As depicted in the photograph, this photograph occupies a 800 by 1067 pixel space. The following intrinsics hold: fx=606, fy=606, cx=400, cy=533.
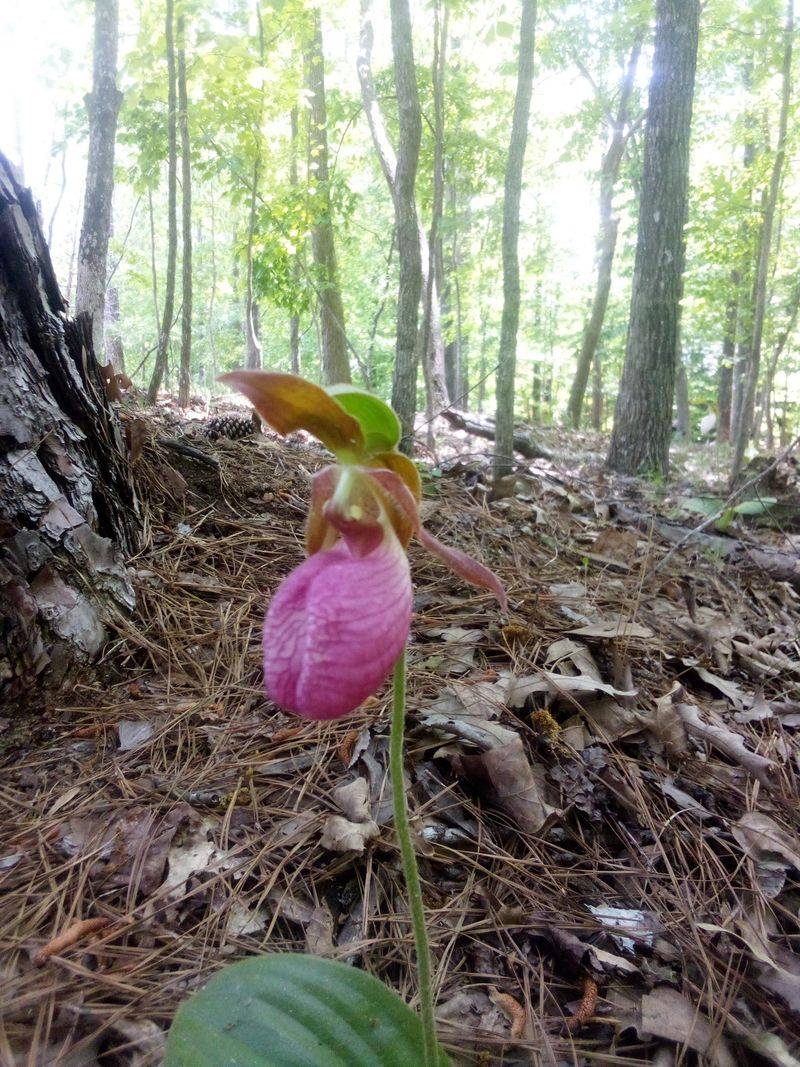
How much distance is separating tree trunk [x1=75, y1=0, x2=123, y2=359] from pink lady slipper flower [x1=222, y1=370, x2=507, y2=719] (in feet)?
16.0

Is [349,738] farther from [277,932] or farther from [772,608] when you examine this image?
[772,608]

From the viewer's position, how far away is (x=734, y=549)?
3.19 meters

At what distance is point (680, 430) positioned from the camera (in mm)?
14172

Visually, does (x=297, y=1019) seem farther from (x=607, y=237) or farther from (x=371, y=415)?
(x=607, y=237)

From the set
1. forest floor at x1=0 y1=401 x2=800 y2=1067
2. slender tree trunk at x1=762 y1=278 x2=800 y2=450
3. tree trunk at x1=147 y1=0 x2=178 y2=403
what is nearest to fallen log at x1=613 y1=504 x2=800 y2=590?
forest floor at x1=0 y1=401 x2=800 y2=1067

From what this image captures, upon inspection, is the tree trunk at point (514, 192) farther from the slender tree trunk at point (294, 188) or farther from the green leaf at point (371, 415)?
the slender tree trunk at point (294, 188)

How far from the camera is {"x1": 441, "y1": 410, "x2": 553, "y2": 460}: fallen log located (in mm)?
5719

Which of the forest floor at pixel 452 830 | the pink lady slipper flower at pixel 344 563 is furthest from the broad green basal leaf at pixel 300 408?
the forest floor at pixel 452 830

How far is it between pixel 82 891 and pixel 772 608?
2.70 metres

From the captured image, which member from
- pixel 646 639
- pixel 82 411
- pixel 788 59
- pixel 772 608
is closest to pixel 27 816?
pixel 82 411

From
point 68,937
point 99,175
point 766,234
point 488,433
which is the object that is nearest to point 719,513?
point 766,234

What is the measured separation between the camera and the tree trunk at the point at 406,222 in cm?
435

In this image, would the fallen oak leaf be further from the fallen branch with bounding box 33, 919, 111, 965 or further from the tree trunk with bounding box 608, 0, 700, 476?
the tree trunk with bounding box 608, 0, 700, 476

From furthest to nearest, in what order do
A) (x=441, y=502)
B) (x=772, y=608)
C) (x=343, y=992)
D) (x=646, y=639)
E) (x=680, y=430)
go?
1. (x=680, y=430)
2. (x=441, y=502)
3. (x=772, y=608)
4. (x=646, y=639)
5. (x=343, y=992)
